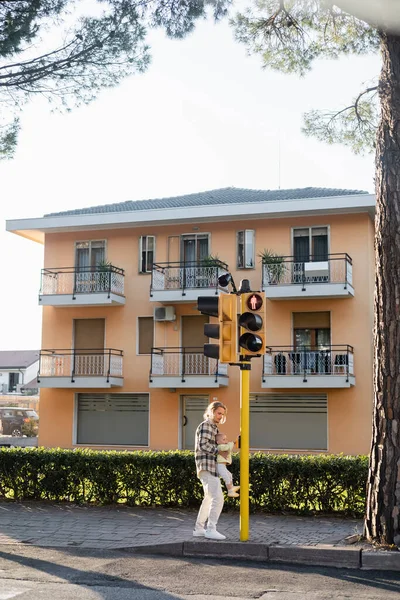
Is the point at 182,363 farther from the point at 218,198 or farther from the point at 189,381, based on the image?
the point at 218,198

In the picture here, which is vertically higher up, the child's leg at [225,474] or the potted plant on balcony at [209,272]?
the potted plant on balcony at [209,272]

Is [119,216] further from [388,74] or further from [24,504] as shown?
[388,74]

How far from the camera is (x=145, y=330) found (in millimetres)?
31000

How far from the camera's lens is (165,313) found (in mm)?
29969

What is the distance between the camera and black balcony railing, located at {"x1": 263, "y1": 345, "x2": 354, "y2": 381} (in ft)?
90.9

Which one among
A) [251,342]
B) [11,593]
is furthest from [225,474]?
[11,593]

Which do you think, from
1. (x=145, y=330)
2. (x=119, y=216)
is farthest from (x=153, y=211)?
(x=145, y=330)

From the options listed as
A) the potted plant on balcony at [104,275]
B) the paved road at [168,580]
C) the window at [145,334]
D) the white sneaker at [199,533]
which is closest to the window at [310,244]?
the window at [145,334]

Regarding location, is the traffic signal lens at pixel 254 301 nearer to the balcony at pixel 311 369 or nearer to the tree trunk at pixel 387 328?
the tree trunk at pixel 387 328

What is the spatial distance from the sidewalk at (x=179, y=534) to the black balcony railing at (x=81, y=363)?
16.3 m

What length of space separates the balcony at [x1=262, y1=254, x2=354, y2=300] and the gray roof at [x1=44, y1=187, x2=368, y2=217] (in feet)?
7.78

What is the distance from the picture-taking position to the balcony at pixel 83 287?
99.6 ft

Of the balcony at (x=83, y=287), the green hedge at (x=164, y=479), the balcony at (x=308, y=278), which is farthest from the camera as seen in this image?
the balcony at (x=83, y=287)

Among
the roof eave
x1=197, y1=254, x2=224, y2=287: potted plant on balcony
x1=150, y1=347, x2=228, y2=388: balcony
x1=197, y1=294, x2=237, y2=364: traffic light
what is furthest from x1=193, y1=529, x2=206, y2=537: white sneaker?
x1=197, y1=254, x2=224, y2=287: potted plant on balcony
